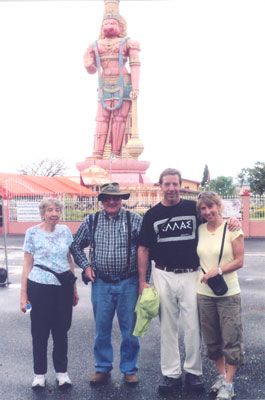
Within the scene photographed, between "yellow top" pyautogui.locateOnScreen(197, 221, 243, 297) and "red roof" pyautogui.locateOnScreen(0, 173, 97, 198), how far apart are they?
16.8 metres

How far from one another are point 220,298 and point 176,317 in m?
0.48

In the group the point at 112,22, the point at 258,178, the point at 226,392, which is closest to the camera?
the point at 226,392

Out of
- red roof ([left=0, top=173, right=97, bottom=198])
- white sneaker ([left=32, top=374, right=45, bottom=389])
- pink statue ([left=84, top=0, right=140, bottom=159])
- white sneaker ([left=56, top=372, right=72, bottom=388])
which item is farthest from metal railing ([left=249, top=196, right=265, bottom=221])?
white sneaker ([left=32, top=374, right=45, bottom=389])

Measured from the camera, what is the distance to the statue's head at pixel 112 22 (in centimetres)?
2708

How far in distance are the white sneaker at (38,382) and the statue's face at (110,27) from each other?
26.1 m

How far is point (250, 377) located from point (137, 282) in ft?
4.18

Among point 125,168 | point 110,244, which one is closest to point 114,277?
point 110,244

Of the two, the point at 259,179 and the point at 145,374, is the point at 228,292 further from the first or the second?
the point at 259,179

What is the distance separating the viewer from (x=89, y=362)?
4.29m

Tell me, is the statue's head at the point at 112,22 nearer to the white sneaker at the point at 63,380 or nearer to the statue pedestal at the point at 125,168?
the statue pedestal at the point at 125,168

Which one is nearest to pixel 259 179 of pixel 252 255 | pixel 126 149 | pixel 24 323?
pixel 126 149

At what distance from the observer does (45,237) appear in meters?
3.80

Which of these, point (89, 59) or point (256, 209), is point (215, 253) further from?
point (89, 59)

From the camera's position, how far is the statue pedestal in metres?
26.9
